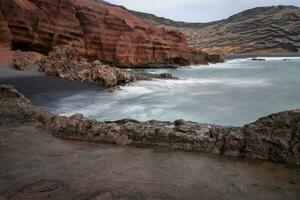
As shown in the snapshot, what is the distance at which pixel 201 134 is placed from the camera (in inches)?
276

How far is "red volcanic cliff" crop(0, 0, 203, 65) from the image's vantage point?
2694 cm

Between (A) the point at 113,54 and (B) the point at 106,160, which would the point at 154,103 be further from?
(A) the point at 113,54

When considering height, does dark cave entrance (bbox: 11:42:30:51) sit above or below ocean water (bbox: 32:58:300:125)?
above

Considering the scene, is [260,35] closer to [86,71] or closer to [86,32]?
[86,32]

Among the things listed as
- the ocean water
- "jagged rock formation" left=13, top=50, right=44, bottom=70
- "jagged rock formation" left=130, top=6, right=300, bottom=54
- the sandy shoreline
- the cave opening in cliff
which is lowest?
the ocean water

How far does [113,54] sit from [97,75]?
14.2m

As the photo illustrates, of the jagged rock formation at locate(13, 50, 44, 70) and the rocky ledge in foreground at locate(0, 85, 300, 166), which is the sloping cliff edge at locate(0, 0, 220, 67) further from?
the rocky ledge in foreground at locate(0, 85, 300, 166)

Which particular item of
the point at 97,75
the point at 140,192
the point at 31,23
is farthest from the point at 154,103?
the point at 31,23

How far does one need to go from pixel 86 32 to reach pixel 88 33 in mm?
227

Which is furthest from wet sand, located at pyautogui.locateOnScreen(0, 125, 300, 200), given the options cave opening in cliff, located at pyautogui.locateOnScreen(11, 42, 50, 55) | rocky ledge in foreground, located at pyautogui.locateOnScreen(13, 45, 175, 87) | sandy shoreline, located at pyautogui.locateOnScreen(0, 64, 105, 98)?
cave opening in cliff, located at pyautogui.locateOnScreen(11, 42, 50, 55)

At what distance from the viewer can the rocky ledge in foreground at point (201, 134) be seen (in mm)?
6203

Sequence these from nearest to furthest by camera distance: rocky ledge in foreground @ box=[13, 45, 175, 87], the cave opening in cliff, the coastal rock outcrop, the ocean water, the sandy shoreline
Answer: the ocean water < the sandy shoreline < the coastal rock outcrop < rocky ledge in foreground @ box=[13, 45, 175, 87] < the cave opening in cliff

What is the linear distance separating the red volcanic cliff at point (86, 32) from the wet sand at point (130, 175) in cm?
2181

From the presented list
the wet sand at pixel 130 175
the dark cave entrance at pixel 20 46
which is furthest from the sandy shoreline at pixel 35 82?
the wet sand at pixel 130 175
